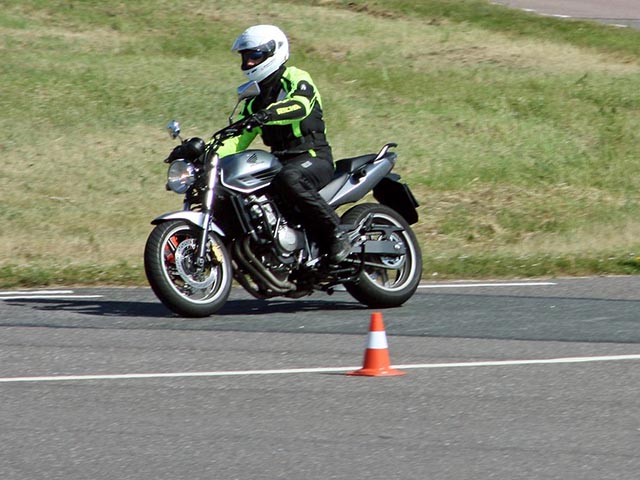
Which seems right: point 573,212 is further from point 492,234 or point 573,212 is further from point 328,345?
point 328,345

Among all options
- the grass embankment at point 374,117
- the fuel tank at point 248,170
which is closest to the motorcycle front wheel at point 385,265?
the fuel tank at point 248,170

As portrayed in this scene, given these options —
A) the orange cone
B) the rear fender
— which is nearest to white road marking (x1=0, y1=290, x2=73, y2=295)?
the rear fender

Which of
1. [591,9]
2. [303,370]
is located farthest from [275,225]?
[591,9]

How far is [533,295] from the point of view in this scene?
11156mm

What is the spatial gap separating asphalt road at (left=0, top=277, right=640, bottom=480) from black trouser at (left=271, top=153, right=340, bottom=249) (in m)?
0.65

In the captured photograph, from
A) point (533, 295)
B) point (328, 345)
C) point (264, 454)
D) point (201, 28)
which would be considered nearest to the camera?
point (264, 454)

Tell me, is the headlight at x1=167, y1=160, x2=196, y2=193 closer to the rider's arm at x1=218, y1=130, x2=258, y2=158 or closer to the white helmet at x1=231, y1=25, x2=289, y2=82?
the rider's arm at x1=218, y1=130, x2=258, y2=158

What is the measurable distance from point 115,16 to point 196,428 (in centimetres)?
→ 2159

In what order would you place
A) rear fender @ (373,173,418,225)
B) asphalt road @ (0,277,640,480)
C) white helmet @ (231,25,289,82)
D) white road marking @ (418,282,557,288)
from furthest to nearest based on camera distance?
white road marking @ (418,282,557,288) → rear fender @ (373,173,418,225) → white helmet @ (231,25,289,82) → asphalt road @ (0,277,640,480)

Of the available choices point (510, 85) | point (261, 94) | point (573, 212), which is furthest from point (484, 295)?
point (510, 85)

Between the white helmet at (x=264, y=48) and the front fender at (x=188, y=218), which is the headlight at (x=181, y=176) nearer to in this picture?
the front fender at (x=188, y=218)

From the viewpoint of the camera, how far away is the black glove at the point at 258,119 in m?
9.99

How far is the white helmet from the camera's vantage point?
10.2 meters

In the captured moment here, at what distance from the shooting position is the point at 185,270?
32.0 ft
